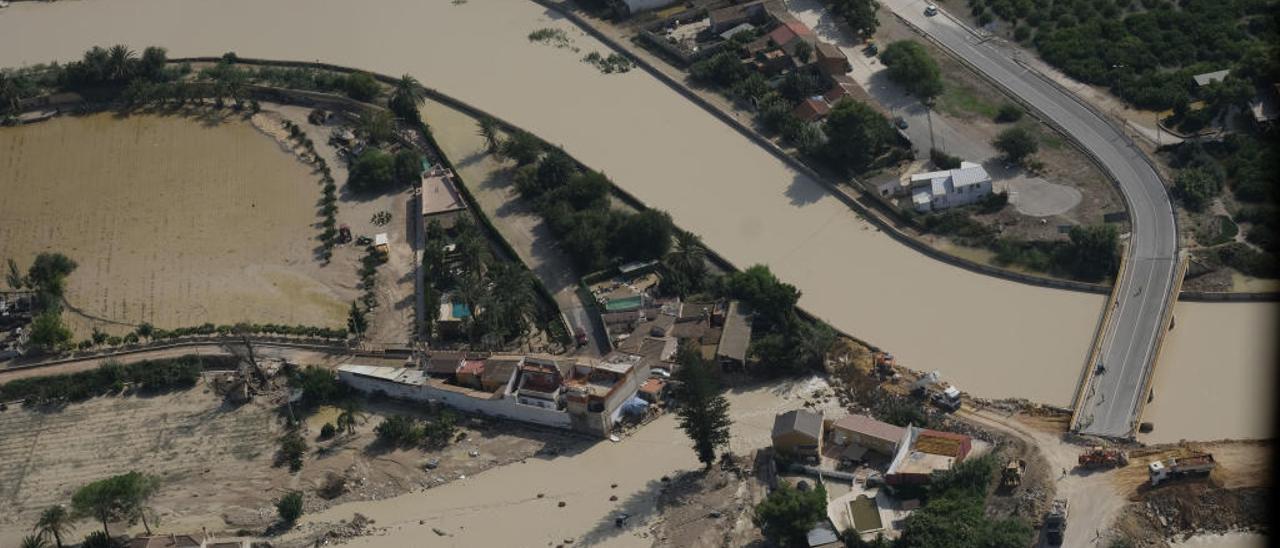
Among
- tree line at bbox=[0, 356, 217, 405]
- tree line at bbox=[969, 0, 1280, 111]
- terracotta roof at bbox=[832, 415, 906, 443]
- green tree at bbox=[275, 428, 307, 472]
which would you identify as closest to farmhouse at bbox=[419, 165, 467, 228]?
tree line at bbox=[0, 356, 217, 405]

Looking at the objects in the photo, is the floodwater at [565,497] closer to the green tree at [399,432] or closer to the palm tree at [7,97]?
the green tree at [399,432]

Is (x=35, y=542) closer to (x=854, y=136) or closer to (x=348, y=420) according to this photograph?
(x=348, y=420)

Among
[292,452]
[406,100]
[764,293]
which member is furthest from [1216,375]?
[406,100]

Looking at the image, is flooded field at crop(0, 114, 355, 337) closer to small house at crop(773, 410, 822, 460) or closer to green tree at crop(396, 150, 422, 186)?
green tree at crop(396, 150, 422, 186)

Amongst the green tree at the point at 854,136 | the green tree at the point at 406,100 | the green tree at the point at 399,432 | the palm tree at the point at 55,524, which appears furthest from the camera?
the green tree at the point at 406,100

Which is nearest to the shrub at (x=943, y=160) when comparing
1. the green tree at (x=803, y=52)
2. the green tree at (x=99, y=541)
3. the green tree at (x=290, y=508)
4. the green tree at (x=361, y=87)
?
the green tree at (x=803, y=52)

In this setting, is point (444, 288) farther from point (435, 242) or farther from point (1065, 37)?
point (1065, 37)
